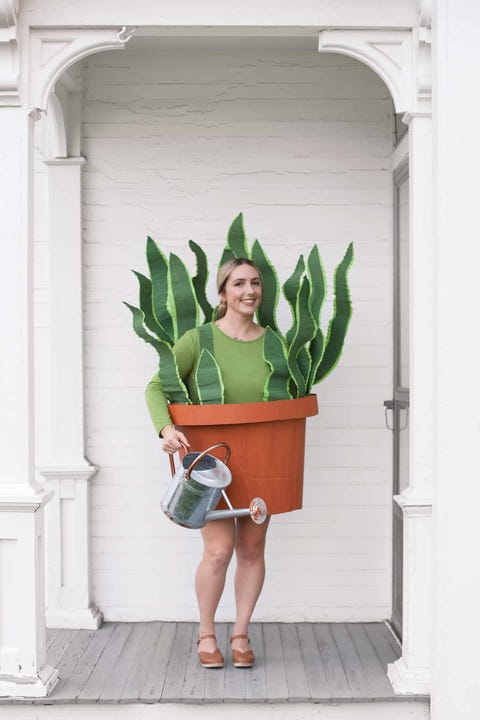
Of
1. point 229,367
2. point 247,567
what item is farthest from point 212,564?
point 229,367

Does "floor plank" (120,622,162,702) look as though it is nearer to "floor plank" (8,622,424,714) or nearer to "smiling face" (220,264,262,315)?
"floor plank" (8,622,424,714)

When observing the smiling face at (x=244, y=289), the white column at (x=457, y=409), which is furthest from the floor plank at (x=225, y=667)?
the smiling face at (x=244, y=289)

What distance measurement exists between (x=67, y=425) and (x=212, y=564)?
1221 mm

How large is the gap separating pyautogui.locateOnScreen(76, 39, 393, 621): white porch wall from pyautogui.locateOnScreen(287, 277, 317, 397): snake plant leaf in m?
0.86

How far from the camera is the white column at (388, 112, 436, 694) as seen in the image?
3.38 meters

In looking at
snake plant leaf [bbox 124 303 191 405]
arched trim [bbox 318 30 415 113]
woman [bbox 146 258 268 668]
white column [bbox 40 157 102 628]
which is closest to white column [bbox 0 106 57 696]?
snake plant leaf [bbox 124 303 191 405]

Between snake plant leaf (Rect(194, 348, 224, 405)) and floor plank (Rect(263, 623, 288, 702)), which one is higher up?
snake plant leaf (Rect(194, 348, 224, 405))

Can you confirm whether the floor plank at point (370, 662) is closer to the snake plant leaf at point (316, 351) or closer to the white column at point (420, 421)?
the white column at point (420, 421)

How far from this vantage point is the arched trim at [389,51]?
337 centimetres

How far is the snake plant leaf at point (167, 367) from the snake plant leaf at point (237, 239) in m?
0.50

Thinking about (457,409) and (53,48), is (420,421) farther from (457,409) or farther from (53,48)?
(53,48)

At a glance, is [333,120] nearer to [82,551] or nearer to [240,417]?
[240,417]

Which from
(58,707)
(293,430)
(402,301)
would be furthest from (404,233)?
(58,707)

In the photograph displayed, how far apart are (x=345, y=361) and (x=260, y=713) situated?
176 cm
